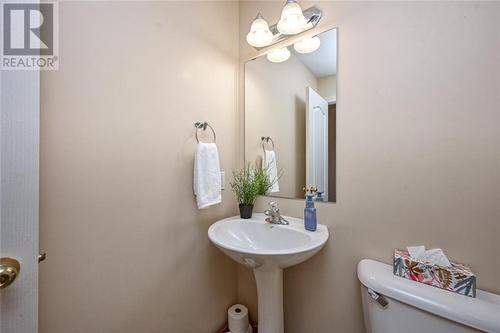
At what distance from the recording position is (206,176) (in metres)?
1.11

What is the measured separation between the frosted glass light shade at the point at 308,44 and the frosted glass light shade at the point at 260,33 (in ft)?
0.56

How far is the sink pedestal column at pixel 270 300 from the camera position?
3.31ft

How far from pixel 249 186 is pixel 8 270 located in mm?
963

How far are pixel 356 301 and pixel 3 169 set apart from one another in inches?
52.4

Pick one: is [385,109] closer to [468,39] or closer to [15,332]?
[468,39]

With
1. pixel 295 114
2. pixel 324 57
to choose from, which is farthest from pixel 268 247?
pixel 324 57

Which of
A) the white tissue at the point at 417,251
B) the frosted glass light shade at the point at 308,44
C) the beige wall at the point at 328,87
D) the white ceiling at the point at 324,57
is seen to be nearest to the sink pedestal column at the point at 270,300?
the white tissue at the point at 417,251

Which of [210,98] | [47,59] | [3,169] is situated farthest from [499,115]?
[47,59]

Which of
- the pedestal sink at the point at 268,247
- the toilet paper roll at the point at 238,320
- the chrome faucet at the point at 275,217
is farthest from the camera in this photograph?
the toilet paper roll at the point at 238,320

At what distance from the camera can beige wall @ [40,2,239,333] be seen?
740 millimetres

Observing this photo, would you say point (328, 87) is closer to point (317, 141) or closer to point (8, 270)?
point (317, 141)

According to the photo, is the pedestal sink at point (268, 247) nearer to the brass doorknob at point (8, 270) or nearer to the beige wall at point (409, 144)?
the beige wall at point (409, 144)

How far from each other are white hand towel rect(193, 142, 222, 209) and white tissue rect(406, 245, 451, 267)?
2.98 feet

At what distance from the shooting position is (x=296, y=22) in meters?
1.08
